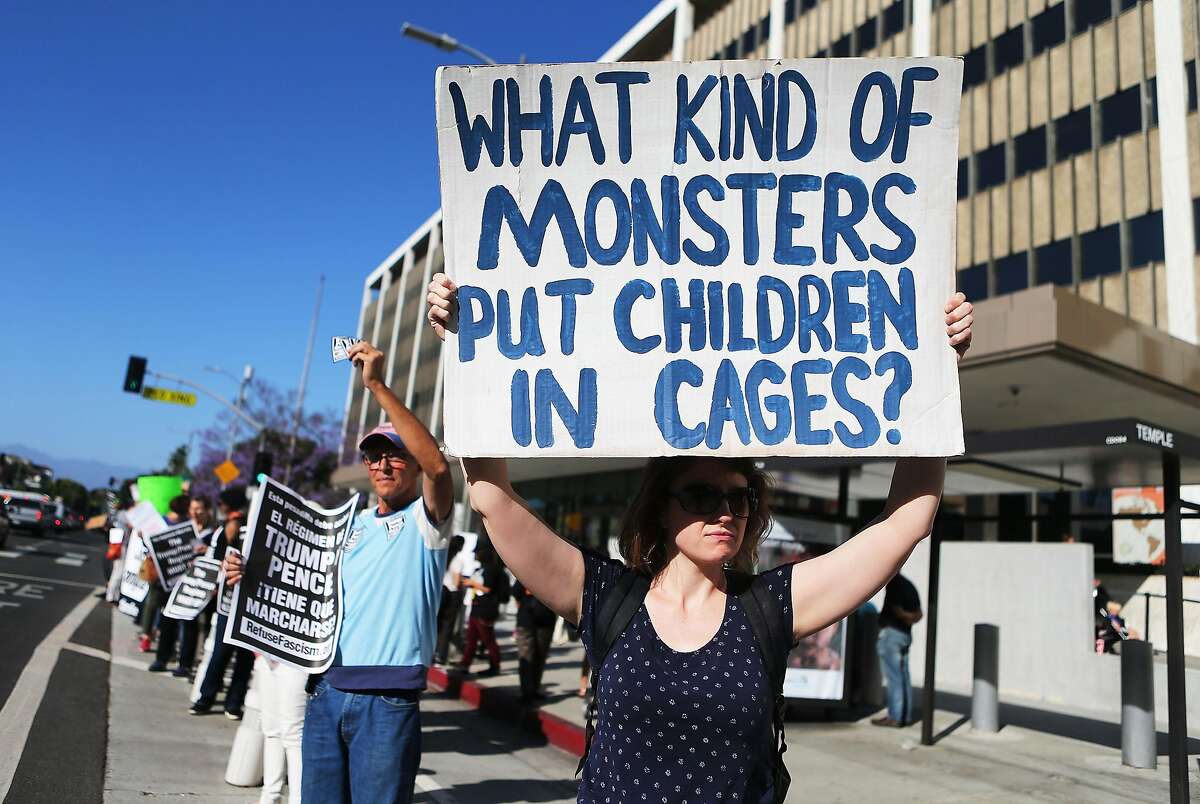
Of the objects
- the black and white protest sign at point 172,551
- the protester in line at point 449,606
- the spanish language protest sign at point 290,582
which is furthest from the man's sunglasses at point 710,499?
the protester in line at point 449,606

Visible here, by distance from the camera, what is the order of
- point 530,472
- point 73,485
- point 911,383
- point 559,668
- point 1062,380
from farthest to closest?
point 73,485 < point 530,472 < point 1062,380 < point 559,668 < point 911,383

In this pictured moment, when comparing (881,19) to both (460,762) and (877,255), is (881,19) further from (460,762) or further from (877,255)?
(877,255)

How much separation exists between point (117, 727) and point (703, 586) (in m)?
6.59

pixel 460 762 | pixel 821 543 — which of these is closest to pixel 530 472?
pixel 821 543

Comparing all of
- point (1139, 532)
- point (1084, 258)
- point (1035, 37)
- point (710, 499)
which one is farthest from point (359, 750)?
point (1035, 37)

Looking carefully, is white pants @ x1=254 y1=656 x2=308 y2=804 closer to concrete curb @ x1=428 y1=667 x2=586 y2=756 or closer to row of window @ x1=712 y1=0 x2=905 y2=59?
concrete curb @ x1=428 y1=667 x2=586 y2=756

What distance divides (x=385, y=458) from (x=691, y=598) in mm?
1837

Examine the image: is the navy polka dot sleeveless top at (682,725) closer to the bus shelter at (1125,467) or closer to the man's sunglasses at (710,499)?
the man's sunglasses at (710,499)

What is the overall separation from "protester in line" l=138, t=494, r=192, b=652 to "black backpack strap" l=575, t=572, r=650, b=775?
355 inches

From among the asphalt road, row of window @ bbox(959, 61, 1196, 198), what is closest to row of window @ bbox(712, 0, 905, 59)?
row of window @ bbox(959, 61, 1196, 198)

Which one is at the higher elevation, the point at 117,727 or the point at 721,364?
the point at 721,364

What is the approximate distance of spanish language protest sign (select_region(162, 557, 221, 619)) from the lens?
28.4 feet

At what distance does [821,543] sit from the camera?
1042cm

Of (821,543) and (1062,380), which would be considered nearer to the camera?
(821,543)
